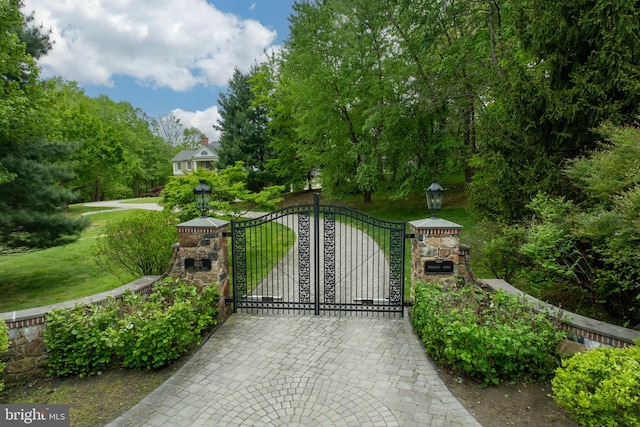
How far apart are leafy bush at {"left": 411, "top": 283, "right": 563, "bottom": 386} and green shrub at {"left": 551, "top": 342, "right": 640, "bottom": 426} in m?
0.57

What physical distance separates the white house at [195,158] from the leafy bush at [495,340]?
42.6m

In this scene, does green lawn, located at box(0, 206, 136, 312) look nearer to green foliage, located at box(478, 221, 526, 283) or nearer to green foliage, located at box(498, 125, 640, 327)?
green foliage, located at box(478, 221, 526, 283)

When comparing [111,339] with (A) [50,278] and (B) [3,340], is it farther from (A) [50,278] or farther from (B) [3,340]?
(A) [50,278]

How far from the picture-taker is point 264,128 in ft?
75.3

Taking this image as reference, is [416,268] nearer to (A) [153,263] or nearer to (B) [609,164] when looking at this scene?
(B) [609,164]

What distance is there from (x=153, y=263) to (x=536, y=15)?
8.07m

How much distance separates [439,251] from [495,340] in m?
1.87

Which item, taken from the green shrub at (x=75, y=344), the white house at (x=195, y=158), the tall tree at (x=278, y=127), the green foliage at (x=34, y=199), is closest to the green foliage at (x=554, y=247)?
the green shrub at (x=75, y=344)

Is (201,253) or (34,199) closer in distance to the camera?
(201,253)

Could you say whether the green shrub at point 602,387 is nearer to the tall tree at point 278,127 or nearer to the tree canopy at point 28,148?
the tree canopy at point 28,148

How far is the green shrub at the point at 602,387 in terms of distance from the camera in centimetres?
254

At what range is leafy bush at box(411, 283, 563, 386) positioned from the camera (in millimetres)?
3617

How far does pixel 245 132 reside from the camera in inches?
878

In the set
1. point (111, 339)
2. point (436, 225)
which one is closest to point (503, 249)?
point (436, 225)
